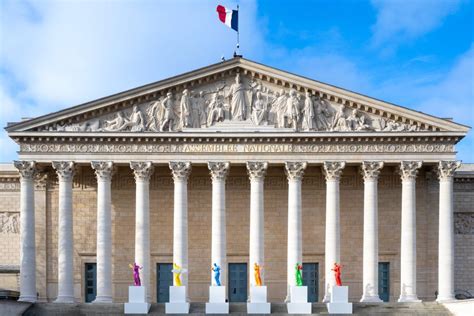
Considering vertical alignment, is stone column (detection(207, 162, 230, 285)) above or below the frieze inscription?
below

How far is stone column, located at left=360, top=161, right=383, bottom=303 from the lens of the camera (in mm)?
33875

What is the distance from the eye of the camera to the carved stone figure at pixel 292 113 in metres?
34.3

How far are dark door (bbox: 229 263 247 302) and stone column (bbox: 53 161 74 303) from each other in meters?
7.88

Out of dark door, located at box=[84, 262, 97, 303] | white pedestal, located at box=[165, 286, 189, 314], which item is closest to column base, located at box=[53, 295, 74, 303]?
dark door, located at box=[84, 262, 97, 303]

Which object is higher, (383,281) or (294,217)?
(294,217)

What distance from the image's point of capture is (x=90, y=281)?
121 ft

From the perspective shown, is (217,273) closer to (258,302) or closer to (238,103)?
(258,302)

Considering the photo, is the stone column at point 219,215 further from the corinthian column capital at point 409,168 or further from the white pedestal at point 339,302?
the corinthian column capital at point 409,168

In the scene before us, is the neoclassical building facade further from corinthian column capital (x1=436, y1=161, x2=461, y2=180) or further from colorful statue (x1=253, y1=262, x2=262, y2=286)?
colorful statue (x1=253, y1=262, x2=262, y2=286)

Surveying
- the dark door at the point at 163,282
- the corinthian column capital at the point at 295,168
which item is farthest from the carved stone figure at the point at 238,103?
the dark door at the point at 163,282

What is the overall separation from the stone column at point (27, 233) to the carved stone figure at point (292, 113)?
12.0 meters

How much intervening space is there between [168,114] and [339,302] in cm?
1158

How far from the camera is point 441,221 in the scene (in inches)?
1355

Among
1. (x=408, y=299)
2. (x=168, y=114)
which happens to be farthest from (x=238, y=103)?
(x=408, y=299)
